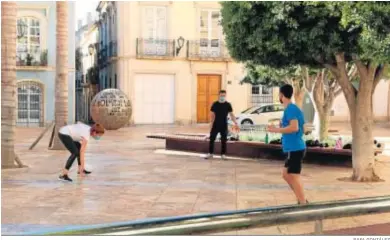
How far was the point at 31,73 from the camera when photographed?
31.4 m

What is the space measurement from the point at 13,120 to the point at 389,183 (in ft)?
22.7

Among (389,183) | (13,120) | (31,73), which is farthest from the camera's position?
(31,73)

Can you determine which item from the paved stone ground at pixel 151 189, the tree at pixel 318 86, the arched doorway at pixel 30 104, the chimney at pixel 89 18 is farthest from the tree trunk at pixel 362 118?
the chimney at pixel 89 18

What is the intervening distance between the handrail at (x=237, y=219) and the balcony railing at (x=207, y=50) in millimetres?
29655

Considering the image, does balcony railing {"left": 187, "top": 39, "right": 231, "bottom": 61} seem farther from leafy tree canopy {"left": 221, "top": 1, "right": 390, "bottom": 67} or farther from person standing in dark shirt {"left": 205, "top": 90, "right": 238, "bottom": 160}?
leafy tree canopy {"left": 221, "top": 1, "right": 390, "bottom": 67}

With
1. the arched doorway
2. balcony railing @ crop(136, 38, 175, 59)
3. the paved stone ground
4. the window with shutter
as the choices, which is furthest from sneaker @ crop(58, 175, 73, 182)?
the window with shutter

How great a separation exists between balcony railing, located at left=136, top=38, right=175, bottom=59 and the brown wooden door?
2.22m

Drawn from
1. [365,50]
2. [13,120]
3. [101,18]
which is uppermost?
[101,18]

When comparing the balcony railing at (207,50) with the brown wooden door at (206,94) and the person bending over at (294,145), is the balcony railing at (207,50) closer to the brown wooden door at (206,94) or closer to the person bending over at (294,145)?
the brown wooden door at (206,94)

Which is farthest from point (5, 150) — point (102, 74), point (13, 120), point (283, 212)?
point (102, 74)

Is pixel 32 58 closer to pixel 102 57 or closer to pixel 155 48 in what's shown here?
pixel 155 48

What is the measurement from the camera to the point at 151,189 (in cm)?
902

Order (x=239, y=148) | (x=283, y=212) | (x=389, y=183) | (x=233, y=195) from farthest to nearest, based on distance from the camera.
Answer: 1. (x=239, y=148)
2. (x=389, y=183)
3. (x=233, y=195)
4. (x=283, y=212)

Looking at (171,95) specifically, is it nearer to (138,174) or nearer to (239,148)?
(239,148)
